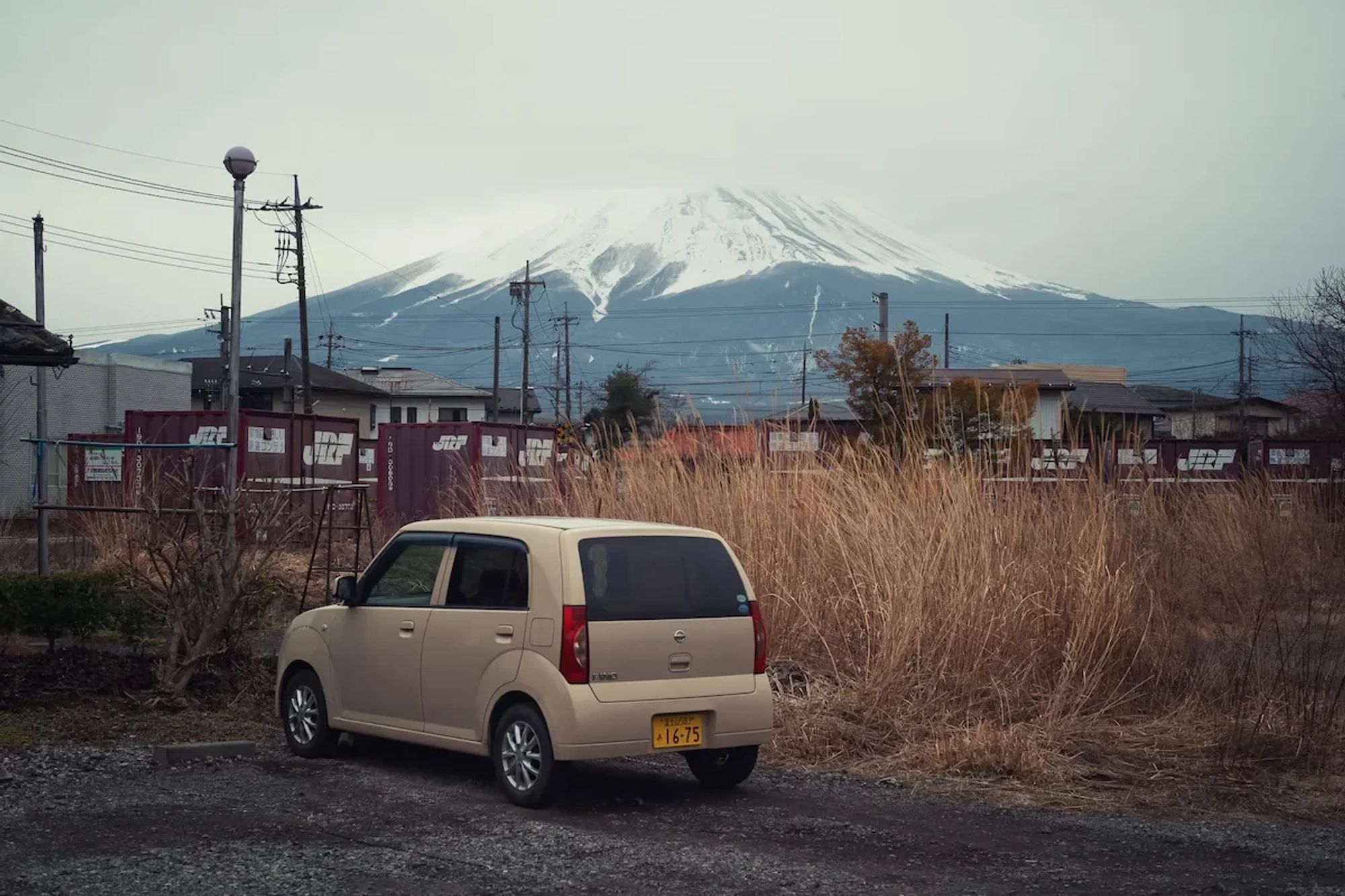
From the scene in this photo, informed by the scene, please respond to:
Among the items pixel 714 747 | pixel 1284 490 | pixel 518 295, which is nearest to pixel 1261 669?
pixel 714 747

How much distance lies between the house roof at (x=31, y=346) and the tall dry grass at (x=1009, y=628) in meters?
5.28

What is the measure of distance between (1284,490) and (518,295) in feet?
180

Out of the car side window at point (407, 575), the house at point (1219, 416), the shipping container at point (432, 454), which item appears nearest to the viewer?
the car side window at point (407, 575)

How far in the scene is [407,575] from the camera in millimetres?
8531

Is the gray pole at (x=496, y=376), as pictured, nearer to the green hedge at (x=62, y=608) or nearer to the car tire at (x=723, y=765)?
the green hedge at (x=62, y=608)

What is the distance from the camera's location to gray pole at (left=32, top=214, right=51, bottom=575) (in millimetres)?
13438

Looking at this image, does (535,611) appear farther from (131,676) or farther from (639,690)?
(131,676)

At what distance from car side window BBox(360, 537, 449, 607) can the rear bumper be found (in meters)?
1.47

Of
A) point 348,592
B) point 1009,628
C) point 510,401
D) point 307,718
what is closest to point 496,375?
point 510,401

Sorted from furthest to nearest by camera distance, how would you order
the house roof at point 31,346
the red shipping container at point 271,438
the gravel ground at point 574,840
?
the red shipping container at point 271,438 < the house roof at point 31,346 < the gravel ground at point 574,840

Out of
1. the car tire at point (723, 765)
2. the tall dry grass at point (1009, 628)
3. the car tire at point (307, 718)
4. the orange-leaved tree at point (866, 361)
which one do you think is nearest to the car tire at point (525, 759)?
the car tire at point (723, 765)

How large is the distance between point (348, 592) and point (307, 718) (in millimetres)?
951

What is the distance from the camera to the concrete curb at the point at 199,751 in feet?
28.7

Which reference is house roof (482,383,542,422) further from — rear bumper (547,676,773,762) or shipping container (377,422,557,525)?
rear bumper (547,676,773,762)
